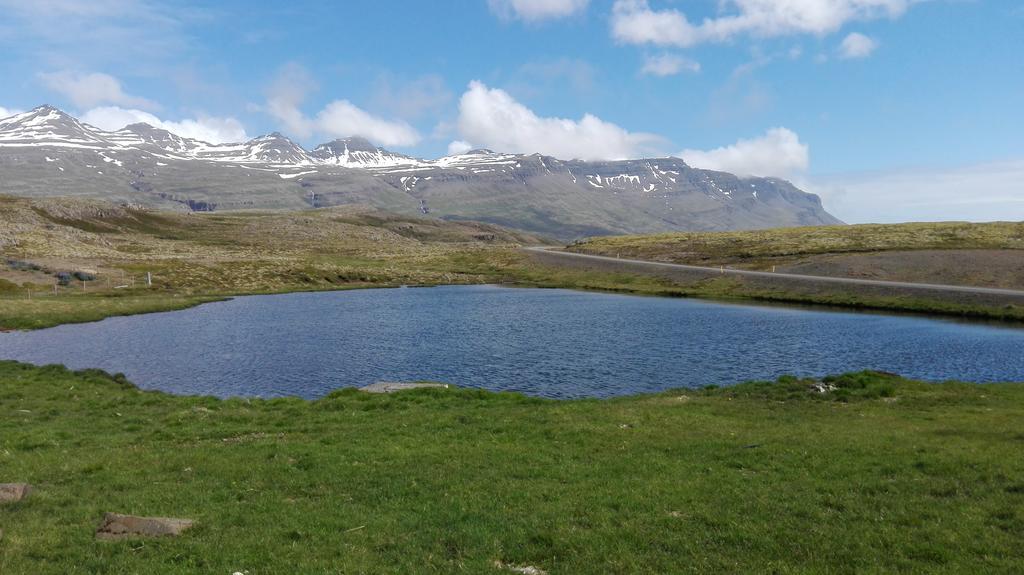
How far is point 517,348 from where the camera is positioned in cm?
6425

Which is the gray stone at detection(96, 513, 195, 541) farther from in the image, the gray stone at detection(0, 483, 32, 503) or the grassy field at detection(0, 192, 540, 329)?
the grassy field at detection(0, 192, 540, 329)

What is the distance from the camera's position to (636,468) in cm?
2325

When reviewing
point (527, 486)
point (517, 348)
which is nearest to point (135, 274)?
point (517, 348)

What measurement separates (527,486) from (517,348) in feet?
141

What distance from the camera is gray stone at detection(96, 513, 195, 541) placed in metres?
16.7

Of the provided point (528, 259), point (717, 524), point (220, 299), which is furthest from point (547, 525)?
point (528, 259)

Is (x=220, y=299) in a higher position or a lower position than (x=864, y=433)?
lower

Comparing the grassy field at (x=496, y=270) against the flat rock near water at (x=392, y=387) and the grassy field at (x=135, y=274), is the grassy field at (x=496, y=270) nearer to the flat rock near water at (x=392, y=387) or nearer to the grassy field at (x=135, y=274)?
the grassy field at (x=135, y=274)

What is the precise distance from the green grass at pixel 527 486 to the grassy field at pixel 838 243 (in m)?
122

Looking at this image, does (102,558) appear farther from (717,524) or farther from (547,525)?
(717,524)

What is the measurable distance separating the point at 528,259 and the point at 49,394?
507ft

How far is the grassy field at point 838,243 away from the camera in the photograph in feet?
466

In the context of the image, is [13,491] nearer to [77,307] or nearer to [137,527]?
[137,527]

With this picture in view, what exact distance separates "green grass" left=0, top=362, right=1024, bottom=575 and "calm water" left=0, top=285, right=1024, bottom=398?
550 inches
